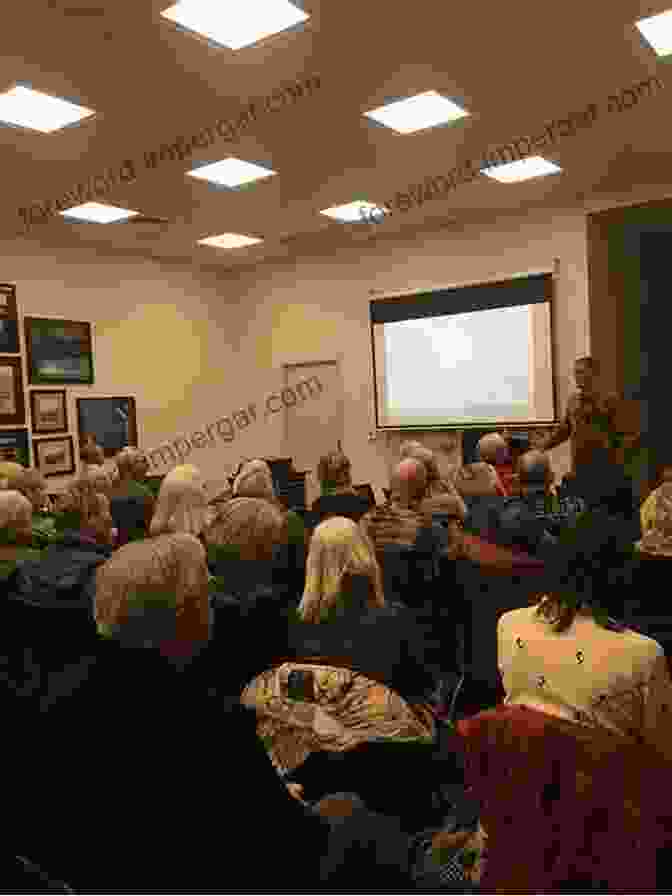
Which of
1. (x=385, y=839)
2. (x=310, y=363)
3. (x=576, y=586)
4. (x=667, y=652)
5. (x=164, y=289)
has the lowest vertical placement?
(x=667, y=652)

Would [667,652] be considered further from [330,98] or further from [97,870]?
[330,98]

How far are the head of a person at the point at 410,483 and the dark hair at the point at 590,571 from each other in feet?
4.24

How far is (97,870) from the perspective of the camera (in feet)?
3.75

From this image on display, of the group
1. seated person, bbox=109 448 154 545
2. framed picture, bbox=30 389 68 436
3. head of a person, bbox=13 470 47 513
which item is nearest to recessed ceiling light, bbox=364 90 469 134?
seated person, bbox=109 448 154 545

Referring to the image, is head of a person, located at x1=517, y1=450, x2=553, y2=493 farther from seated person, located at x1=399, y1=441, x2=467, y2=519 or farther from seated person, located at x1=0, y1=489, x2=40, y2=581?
seated person, located at x1=0, y1=489, x2=40, y2=581

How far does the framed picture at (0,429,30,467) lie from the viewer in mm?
6133

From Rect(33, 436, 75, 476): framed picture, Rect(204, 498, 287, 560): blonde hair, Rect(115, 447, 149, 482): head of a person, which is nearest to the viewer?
Rect(204, 498, 287, 560): blonde hair

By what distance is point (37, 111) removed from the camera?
3.91 meters

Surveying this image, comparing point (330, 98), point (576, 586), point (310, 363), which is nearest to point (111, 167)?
point (330, 98)

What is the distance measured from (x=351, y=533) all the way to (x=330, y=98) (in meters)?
2.99

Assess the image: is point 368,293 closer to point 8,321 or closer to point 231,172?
point 231,172

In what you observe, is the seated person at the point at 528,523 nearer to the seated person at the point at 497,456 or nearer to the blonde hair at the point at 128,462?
the seated person at the point at 497,456

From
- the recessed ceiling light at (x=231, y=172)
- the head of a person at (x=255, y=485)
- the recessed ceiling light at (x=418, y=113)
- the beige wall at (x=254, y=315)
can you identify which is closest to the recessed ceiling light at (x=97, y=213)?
the beige wall at (x=254, y=315)

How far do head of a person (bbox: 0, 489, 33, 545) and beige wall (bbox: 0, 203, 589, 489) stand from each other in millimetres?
4104
